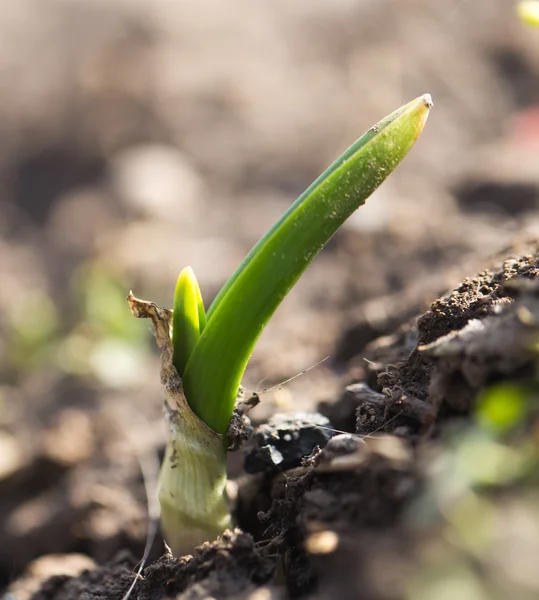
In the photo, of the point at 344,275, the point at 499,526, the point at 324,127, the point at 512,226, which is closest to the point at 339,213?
the point at 499,526

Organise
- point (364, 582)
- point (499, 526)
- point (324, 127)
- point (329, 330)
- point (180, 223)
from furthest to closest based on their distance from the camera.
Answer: point (324, 127)
point (180, 223)
point (329, 330)
point (364, 582)
point (499, 526)

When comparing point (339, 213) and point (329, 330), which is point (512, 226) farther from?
point (339, 213)

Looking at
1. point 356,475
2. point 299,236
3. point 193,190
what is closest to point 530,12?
point 299,236

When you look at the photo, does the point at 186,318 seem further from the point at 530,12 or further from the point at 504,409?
the point at 530,12

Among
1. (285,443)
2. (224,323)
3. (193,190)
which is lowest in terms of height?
(285,443)

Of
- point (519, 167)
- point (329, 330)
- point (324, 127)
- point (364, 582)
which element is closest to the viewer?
point (364, 582)

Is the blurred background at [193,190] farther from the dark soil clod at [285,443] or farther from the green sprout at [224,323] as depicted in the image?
the green sprout at [224,323]

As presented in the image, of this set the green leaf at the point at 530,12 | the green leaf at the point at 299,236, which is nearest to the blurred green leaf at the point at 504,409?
the green leaf at the point at 299,236
